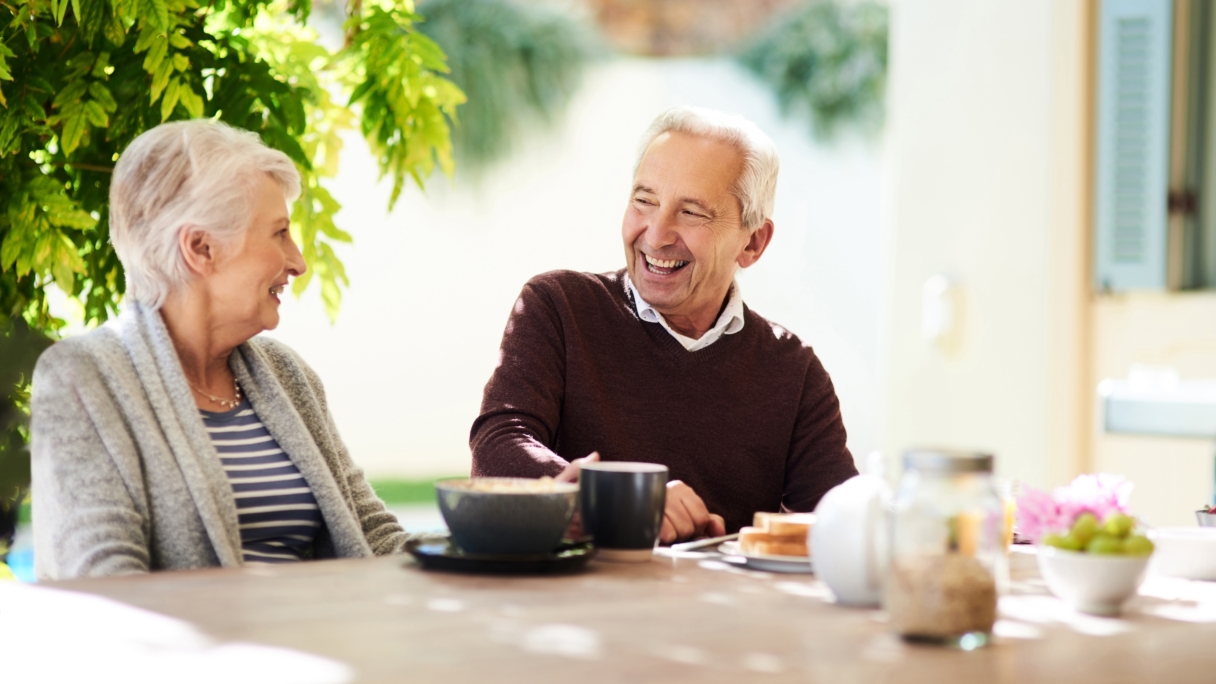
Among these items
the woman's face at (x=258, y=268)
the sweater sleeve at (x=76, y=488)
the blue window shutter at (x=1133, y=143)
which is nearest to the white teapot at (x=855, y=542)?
the sweater sleeve at (x=76, y=488)

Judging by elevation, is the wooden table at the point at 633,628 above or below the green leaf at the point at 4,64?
below

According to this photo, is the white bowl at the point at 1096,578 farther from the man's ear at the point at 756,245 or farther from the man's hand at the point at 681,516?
the man's ear at the point at 756,245

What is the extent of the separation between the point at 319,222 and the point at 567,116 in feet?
34.3

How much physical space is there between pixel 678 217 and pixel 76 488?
1.10 meters

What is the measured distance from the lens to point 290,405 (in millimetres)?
1763

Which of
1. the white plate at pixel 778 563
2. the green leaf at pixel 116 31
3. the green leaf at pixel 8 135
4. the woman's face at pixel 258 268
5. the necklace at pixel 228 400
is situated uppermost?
the green leaf at pixel 116 31

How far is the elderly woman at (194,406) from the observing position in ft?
4.81

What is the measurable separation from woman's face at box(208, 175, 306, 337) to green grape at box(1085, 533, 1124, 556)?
1.06m

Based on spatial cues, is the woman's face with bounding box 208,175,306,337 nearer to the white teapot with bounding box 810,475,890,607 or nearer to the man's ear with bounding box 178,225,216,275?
the man's ear with bounding box 178,225,216,275

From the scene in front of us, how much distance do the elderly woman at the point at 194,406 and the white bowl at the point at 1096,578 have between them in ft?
2.94

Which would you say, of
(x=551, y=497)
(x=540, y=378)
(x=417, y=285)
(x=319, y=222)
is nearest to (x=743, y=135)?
(x=540, y=378)

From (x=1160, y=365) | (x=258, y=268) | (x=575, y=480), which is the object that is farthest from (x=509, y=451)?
(x=1160, y=365)

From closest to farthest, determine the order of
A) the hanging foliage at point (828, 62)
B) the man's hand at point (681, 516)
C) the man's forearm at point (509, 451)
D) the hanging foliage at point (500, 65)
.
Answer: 1. the man's hand at point (681, 516)
2. the man's forearm at point (509, 451)
3. the hanging foliage at point (500, 65)
4. the hanging foliage at point (828, 62)

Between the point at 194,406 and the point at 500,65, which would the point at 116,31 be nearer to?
the point at 194,406
